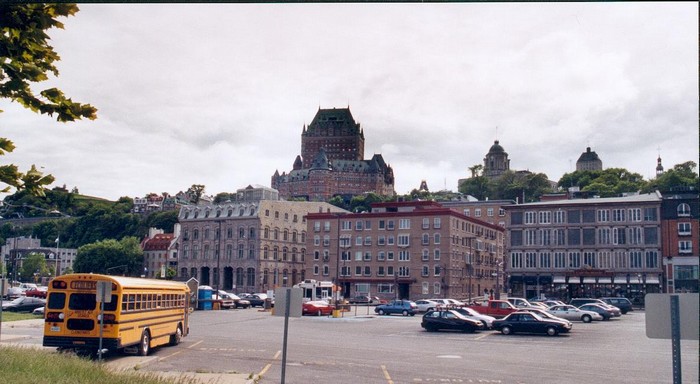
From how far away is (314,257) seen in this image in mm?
93938

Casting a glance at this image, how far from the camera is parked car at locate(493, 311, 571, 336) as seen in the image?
112ft

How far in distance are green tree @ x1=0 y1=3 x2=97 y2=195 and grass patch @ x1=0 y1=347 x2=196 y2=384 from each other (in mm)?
5270

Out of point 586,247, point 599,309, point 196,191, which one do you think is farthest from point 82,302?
point 196,191

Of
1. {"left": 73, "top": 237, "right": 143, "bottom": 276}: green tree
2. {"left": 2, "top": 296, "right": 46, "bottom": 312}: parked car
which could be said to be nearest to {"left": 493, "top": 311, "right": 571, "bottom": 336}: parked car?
{"left": 2, "top": 296, "right": 46, "bottom": 312}: parked car

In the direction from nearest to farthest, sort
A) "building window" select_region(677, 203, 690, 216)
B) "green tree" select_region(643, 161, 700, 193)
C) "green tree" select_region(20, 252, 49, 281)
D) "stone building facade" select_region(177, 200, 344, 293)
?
"building window" select_region(677, 203, 690, 216) < "stone building facade" select_region(177, 200, 344, 293) < "green tree" select_region(643, 161, 700, 193) < "green tree" select_region(20, 252, 49, 281)

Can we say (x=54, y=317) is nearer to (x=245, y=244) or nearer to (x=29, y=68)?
(x=29, y=68)

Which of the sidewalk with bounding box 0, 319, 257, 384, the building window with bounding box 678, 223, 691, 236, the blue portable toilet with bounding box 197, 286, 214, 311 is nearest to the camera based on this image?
the sidewalk with bounding box 0, 319, 257, 384

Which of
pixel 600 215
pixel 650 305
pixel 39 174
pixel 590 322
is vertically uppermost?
pixel 600 215

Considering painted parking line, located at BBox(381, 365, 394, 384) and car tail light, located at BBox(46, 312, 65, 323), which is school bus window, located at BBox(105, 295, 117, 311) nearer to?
car tail light, located at BBox(46, 312, 65, 323)

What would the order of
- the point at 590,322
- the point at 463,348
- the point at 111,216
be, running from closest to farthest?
1. the point at 463,348
2. the point at 590,322
3. the point at 111,216

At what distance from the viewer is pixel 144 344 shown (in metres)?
22.9

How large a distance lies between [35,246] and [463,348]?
15220cm

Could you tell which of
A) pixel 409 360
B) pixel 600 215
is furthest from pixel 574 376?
pixel 600 215

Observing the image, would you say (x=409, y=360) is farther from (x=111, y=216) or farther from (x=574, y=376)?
(x=111, y=216)
